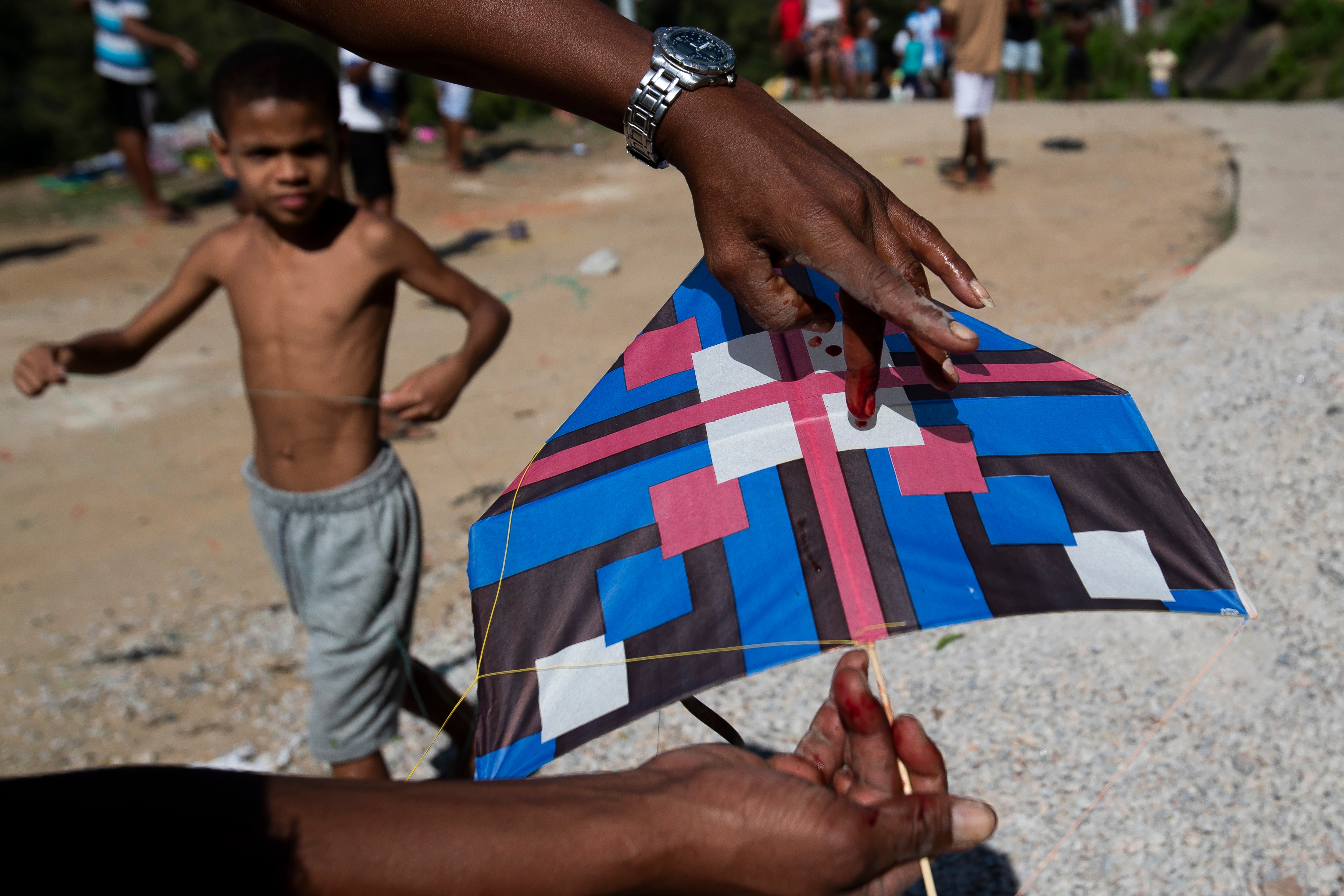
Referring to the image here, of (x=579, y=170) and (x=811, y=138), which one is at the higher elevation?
(x=811, y=138)

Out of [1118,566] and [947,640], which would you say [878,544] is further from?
[947,640]

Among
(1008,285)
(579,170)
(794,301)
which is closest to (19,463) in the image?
(794,301)

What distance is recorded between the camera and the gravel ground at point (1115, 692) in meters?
2.11

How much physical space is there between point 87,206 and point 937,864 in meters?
10.8

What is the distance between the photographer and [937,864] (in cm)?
221

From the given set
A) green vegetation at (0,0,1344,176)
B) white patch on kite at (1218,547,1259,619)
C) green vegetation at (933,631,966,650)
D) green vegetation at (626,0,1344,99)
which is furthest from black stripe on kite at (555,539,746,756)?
green vegetation at (0,0,1344,176)

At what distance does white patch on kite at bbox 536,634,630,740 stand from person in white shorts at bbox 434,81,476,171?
955 cm

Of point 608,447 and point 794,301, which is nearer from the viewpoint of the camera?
point 794,301

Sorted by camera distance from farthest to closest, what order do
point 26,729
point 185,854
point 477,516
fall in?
1. point 477,516
2. point 26,729
3. point 185,854

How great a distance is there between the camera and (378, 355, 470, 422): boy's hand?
2471 mm

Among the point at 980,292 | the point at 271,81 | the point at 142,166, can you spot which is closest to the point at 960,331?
the point at 980,292

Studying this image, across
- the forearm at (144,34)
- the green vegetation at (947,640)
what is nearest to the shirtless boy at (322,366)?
the green vegetation at (947,640)

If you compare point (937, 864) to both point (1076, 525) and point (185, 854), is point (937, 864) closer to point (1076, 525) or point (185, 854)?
point (1076, 525)

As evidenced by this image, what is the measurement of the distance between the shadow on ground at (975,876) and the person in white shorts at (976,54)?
6.80 metres
